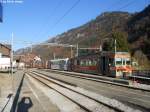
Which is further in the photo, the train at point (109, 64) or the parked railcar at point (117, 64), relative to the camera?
the train at point (109, 64)

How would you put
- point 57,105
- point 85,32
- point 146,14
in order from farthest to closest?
point 85,32
point 146,14
point 57,105

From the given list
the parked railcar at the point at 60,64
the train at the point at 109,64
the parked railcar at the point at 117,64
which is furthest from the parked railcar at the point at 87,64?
the parked railcar at the point at 60,64

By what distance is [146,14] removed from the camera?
151m

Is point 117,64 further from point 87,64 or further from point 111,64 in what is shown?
point 87,64

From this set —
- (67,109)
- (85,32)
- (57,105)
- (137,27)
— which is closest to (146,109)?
(67,109)

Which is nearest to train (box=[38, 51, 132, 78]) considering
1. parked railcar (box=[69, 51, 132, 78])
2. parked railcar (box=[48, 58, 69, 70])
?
parked railcar (box=[69, 51, 132, 78])

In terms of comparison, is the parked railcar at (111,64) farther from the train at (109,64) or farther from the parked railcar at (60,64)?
the parked railcar at (60,64)

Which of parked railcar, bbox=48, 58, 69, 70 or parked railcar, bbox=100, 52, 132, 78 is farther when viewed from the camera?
parked railcar, bbox=48, 58, 69, 70

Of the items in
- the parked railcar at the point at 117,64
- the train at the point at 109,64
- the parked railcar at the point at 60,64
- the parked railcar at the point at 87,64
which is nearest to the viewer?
the parked railcar at the point at 117,64

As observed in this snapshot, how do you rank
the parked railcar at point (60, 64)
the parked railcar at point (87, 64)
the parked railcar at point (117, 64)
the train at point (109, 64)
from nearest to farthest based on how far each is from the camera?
the parked railcar at point (117, 64)
the train at point (109, 64)
the parked railcar at point (87, 64)
the parked railcar at point (60, 64)

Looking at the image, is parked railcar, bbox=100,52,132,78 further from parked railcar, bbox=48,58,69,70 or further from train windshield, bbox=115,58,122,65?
parked railcar, bbox=48,58,69,70

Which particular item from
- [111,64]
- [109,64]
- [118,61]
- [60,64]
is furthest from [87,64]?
[60,64]

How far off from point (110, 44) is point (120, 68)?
3774 centimetres

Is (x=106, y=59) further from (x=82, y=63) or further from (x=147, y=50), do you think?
(x=147, y=50)
